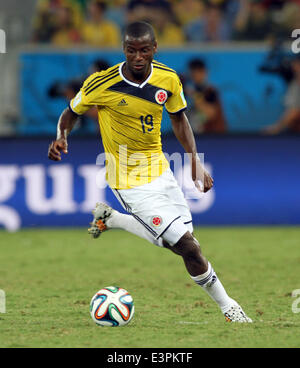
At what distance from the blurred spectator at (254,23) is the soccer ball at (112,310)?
10.1 m

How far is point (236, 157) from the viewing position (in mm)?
13562

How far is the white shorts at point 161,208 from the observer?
672 cm

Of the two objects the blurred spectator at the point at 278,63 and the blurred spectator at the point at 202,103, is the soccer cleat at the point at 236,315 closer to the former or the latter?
the blurred spectator at the point at 202,103

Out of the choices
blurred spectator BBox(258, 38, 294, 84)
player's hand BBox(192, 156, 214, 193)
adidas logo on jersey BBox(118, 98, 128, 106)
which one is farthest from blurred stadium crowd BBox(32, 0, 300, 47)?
player's hand BBox(192, 156, 214, 193)

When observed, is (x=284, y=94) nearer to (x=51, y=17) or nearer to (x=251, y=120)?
(x=251, y=120)

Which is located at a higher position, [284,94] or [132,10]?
[132,10]

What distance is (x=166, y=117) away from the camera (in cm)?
1422

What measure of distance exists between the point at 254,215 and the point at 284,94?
8.98 ft

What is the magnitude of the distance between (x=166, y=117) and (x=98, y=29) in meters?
2.83

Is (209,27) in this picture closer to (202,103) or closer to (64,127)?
(202,103)
